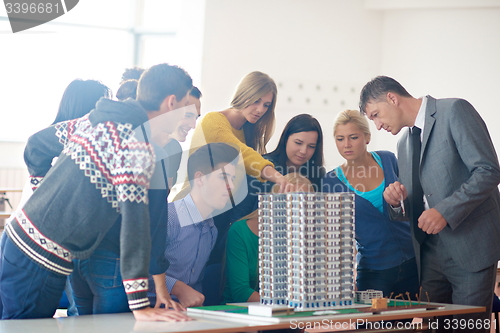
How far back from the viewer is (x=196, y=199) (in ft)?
7.50

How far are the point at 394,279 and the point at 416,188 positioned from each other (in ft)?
1.50

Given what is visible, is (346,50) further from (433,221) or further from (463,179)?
(433,221)

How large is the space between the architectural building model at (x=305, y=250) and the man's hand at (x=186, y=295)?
32cm

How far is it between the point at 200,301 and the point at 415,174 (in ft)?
3.78

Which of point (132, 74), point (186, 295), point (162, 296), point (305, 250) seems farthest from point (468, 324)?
point (132, 74)

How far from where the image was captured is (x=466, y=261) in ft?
7.69

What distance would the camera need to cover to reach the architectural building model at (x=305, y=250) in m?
1.81

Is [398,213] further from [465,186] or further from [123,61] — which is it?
[123,61]

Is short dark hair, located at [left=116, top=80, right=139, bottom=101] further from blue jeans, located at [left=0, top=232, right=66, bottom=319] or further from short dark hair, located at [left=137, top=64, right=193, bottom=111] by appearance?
blue jeans, located at [left=0, top=232, right=66, bottom=319]

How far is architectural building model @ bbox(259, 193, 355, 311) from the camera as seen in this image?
1.81 m

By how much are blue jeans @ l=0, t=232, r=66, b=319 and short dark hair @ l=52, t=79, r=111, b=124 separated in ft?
2.84

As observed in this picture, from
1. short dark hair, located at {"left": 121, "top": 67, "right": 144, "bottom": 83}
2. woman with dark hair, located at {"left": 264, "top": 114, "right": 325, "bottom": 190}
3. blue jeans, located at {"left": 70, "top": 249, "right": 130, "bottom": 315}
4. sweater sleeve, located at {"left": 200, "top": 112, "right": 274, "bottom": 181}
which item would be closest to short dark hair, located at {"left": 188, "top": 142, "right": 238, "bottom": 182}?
sweater sleeve, located at {"left": 200, "top": 112, "right": 274, "bottom": 181}

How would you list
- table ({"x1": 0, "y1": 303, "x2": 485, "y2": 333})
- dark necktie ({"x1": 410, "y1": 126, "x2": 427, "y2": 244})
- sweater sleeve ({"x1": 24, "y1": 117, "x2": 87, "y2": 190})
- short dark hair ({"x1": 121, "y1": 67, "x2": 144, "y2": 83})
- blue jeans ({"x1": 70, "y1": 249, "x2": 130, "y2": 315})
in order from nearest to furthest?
table ({"x1": 0, "y1": 303, "x2": 485, "y2": 333}) → blue jeans ({"x1": 70, "y1": 249, "x2": 130, "y2": 315}) → sweater sleeve ({"x1": 24, "y1": 117, "x2": 87, "y2": 190}) → dark necktie ({"x1": 410, "y1": 126, "x2": 427, "y2": 244}) → short dark hair ({"x1": 121, "y1": 67, "x2": 144, "y2": 83})

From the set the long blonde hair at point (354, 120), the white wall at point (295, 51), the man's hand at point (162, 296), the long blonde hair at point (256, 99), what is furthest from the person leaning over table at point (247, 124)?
the white wall at point (295, 51)
